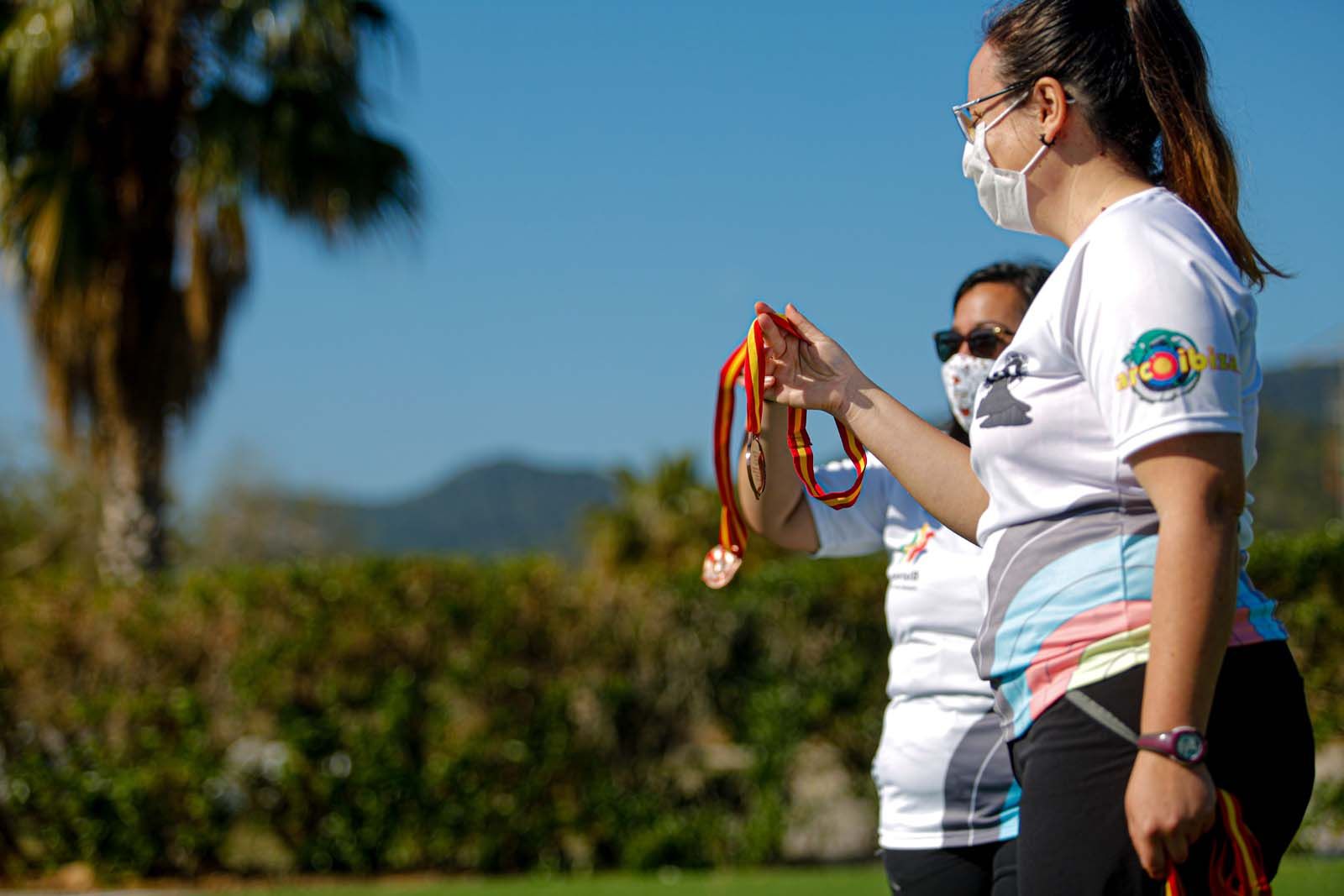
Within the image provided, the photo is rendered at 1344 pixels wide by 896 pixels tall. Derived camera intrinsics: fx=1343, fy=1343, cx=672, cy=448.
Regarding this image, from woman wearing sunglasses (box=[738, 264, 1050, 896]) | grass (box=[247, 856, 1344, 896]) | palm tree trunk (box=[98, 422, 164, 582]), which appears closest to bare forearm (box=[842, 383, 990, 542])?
woman wearing sunglasses (box=[738, 264, 1050, 896])

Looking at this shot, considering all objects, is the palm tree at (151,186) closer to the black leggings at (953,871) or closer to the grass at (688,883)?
the grass at (688,883)

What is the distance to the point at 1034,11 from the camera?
6.31ft

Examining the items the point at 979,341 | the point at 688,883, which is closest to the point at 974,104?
the point at 979,341

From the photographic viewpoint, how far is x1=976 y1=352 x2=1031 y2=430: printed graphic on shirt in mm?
1810

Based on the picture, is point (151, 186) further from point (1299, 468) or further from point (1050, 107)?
point (1299, 468)

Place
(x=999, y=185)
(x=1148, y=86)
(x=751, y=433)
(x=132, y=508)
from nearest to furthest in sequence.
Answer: (x=1148, y=86) → (x=999, y=185) → (x=751, y=433) → (x=132, y=508)

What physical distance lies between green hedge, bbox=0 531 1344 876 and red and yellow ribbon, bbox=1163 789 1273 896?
652 centimetres

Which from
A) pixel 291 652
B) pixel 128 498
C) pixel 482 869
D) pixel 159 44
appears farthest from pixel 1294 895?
pixel 159 44

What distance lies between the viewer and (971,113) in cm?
202

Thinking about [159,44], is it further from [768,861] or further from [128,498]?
[768,861]

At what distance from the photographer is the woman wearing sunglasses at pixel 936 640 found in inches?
106

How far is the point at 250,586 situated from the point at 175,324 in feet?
15.0

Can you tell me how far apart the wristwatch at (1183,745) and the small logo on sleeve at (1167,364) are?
39cm

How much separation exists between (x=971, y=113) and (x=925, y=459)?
0.53m
